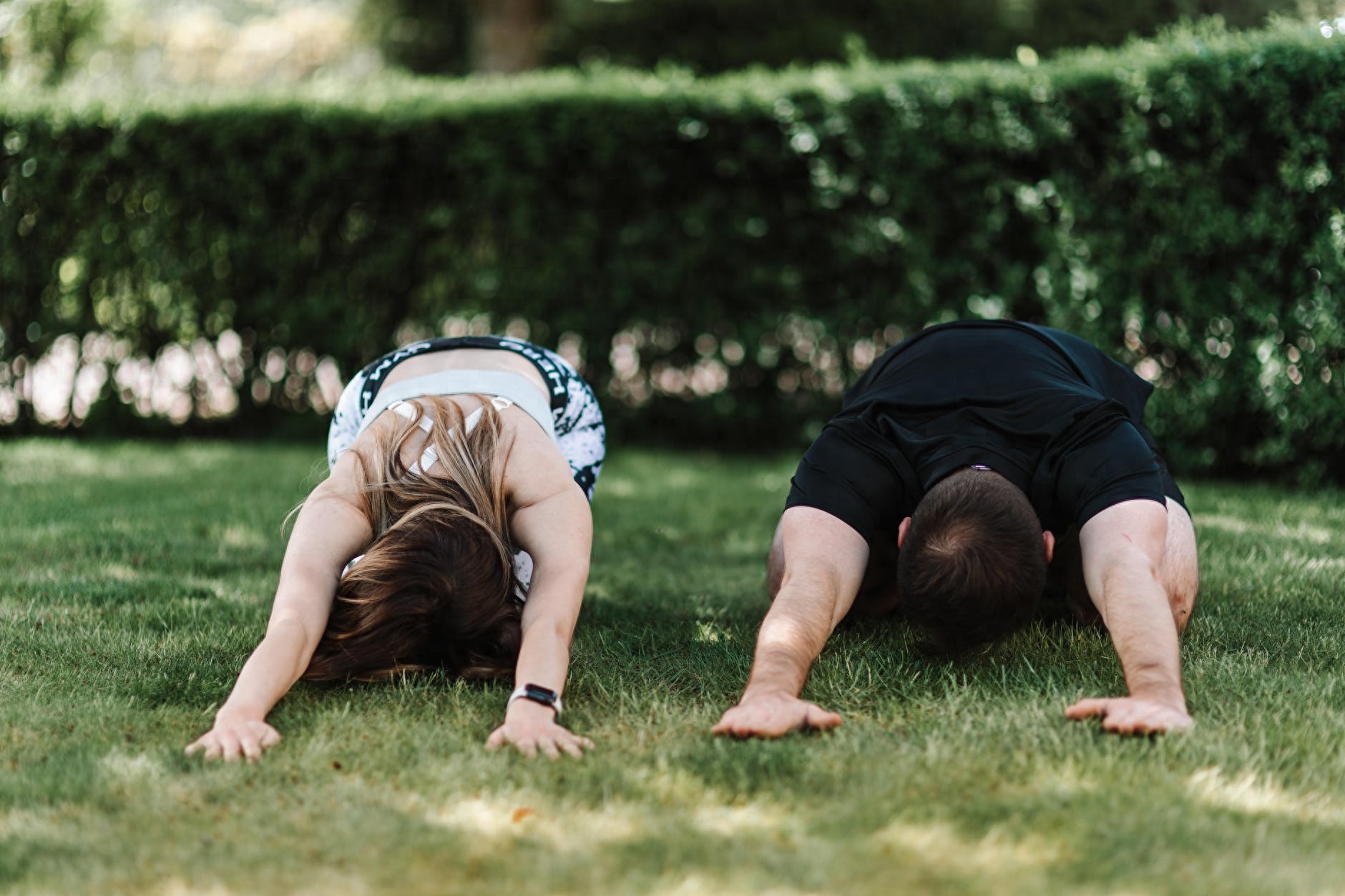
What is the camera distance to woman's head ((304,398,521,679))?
122 inches

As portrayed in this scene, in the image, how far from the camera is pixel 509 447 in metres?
3.45

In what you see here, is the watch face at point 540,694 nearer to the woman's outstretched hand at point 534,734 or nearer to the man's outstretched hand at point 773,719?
the woman's outstretched hand at point 534,734

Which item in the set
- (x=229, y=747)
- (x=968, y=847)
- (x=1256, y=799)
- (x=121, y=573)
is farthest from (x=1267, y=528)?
(x=121, y=573)

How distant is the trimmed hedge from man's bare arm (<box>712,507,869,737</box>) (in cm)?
384

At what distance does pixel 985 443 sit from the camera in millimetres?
3404

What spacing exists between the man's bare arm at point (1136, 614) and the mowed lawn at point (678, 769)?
2.8 inches

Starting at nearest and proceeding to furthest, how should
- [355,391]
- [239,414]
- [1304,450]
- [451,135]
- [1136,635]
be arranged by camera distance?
1. [1136,635]
2. [355,391]
3. [1304,450]
4. [451,135]
5. [239,414]

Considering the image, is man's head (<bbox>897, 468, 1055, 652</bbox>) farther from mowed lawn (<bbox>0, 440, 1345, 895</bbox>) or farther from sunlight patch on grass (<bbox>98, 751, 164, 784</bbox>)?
sunlight patch on grass (<bbox>98, 751, 164, 784</bbox>)

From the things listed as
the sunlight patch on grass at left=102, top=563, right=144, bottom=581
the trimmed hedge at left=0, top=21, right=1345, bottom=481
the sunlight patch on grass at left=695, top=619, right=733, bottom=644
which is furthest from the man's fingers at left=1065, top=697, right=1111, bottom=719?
the trimmed hedge at left=0, top=21, right=1345, bottom=481

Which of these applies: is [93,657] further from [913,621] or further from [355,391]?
[913,621]

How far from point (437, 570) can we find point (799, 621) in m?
1.02

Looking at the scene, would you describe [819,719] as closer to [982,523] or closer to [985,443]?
[982,523]

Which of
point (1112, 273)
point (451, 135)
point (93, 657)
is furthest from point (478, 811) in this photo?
point (451, 135)

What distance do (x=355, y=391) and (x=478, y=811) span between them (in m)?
2.05
